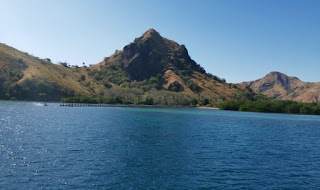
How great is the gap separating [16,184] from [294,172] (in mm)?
34988

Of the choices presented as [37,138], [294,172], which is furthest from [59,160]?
[294,172]

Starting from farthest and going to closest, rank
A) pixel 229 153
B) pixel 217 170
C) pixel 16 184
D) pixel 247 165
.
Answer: pixel 229 153 < pixel 247 165 < pixel 217 170 < pixel 16 184

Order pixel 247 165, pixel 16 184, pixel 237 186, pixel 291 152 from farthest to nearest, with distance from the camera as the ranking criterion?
pixel 291 152 < pixel 247 165 < pixel 237 186 < pixel 16 184

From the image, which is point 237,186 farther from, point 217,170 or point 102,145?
point 102,145

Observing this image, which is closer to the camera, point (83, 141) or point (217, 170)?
point (217, 170)

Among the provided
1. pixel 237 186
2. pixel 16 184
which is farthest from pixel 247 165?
pixel 16 184

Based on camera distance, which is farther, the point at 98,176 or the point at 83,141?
the point at 83,141

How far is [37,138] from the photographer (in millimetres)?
49281

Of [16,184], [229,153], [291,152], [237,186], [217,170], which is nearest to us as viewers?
[16,184]

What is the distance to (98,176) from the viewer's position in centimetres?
2880

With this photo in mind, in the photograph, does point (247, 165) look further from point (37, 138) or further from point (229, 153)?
point (37, 138)

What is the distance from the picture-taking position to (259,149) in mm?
49219

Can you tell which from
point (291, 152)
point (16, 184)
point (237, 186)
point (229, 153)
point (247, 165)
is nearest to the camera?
point (16, 184)

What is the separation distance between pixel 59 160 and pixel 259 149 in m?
37.4
